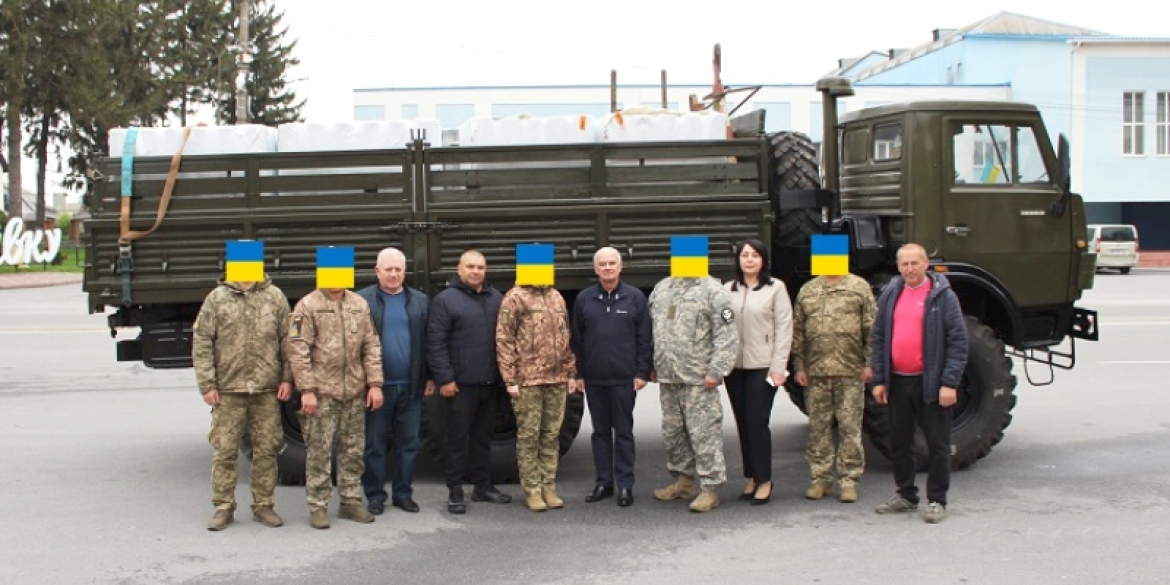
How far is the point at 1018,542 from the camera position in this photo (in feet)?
20.6

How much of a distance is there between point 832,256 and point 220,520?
4.07m

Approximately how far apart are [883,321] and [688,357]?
4.00 feet

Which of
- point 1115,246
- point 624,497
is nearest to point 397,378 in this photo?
point 624,497

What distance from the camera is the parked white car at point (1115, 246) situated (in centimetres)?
3634

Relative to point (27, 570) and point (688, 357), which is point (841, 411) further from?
point (27, 570)

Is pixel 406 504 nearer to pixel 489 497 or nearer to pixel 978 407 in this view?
pixel 489 497

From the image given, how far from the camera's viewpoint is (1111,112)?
4403 centimetres

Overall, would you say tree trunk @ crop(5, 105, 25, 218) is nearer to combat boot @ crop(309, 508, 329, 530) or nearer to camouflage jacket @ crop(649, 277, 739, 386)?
combat boot @ crop(309, 508, 329, 530)

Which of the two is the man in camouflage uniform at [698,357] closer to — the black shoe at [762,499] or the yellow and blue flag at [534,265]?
the black shoe at [762,499]

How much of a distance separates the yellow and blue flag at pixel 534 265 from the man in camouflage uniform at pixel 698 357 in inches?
28.1

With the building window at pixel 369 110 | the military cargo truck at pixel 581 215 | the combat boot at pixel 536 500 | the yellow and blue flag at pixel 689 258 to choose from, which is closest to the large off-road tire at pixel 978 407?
the military cargo truck at pixel 581 215

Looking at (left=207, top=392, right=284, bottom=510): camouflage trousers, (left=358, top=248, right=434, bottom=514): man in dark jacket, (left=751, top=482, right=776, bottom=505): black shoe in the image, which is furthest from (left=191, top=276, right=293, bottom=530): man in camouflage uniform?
(left=751, top=482, right=776, bottom=505): black shoe

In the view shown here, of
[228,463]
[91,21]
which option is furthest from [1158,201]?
[228,463]

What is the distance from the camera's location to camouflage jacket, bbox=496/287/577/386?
7.09 m
